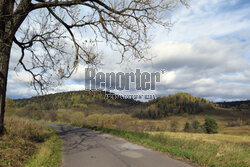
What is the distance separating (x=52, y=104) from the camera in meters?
11.4

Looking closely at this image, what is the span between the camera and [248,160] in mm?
5910

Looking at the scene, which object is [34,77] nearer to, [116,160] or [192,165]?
[116,160]

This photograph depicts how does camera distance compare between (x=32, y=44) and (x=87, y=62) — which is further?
(x=32, y=44)

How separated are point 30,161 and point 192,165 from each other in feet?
19.4

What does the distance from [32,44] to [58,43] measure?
1.83 m

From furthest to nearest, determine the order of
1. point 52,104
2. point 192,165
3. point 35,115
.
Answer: point 35,115
point 52,104
point 192,165

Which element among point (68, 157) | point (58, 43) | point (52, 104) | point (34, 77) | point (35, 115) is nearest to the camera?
point (68, 157)

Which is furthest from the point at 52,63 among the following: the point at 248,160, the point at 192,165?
the point at 248,160

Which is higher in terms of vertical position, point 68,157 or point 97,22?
point 97,22

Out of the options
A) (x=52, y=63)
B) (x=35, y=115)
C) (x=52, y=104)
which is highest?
(x=52, y=63)

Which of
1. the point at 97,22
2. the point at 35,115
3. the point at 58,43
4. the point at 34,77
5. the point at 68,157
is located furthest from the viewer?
the point at 35,115

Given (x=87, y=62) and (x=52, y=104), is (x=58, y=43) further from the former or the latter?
(x=52, y=104)

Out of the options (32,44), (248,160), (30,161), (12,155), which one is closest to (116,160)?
(30,161)

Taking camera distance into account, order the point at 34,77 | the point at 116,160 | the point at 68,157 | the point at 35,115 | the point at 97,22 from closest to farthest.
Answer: the point at 116,160, the point at 68,157, the point at 97,22, the point at 34,77, the point at 35,115
